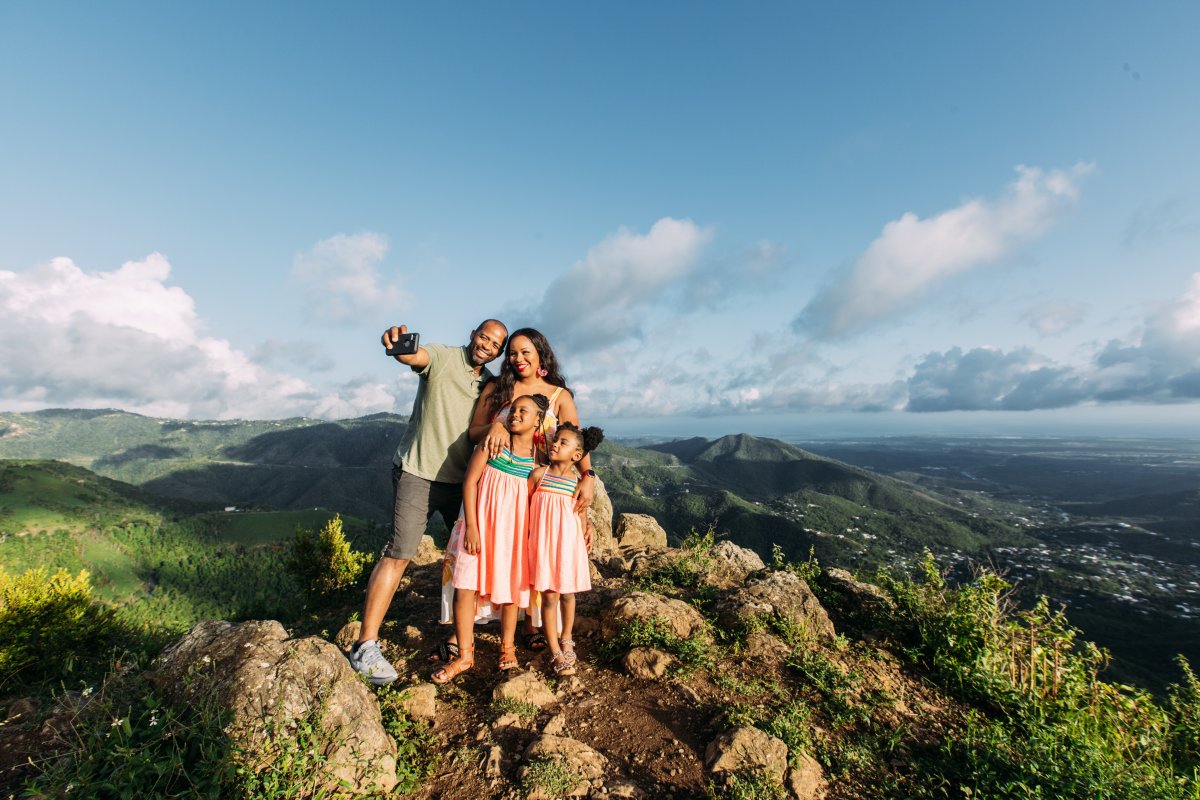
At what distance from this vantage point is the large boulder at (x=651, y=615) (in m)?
5.29

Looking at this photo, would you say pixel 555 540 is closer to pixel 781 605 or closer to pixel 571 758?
pixel 571 758

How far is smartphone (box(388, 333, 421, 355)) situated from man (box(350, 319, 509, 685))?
0.13 ft

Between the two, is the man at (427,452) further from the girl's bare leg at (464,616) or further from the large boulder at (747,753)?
the large boulder at (747,753)

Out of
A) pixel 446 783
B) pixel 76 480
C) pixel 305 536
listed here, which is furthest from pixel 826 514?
pixel 76 480

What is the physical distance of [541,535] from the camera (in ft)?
15.1

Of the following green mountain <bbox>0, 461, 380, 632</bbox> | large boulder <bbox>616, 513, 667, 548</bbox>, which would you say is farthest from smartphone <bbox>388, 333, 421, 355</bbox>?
green mountain <bbox>0, 461, 380, 632</bbox>

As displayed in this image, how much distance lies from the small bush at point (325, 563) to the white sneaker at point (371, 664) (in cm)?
1419

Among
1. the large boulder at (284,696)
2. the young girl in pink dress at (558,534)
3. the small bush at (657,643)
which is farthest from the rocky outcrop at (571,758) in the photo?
the small bush at (657,643)

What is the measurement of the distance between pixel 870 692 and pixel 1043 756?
124 cm

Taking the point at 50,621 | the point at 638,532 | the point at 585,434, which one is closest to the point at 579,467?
the point at 585,434

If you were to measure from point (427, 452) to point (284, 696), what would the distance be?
2.08 meters

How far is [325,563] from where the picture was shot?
18.9 meters

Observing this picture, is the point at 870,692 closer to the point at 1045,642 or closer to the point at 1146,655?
the point at 1045,642

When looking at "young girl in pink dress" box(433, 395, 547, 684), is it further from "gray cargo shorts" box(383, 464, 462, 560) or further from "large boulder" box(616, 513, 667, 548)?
"large boulder" box(616, 513, 667, 548)
